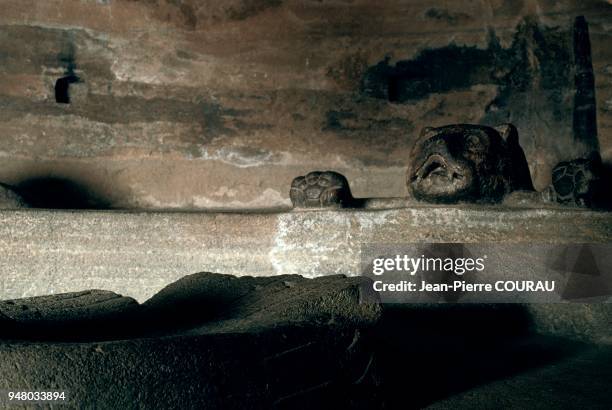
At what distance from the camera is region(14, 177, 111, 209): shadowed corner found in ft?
12.2

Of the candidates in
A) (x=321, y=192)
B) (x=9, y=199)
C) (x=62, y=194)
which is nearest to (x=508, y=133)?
(x=321, y=192)

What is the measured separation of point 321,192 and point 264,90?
61.6 inches

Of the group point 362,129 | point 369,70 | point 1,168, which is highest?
point 369,70

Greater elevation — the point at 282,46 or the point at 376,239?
the point at 282,46

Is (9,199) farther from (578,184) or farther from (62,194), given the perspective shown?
(578,184)

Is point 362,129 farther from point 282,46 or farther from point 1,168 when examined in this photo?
point 1,168

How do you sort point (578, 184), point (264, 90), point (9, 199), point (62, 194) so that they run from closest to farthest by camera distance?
point (578, 184) → point (9, 199) → point (62, 194) → point (264, 90)

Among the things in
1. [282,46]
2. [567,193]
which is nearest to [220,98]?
[282,46]

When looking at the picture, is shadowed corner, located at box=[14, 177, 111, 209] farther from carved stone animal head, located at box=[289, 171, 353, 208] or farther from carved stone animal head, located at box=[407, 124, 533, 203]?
carved stone animal head, located at box=[407, 124, 533, 203]

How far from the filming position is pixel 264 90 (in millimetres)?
4117

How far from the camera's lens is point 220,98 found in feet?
13.3

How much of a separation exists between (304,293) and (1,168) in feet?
8.95

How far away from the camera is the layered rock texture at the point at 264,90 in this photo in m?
3.80

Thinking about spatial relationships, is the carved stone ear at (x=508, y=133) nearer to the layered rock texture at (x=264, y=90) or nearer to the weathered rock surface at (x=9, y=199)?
the layered rock texture at (x=264, y=90)
